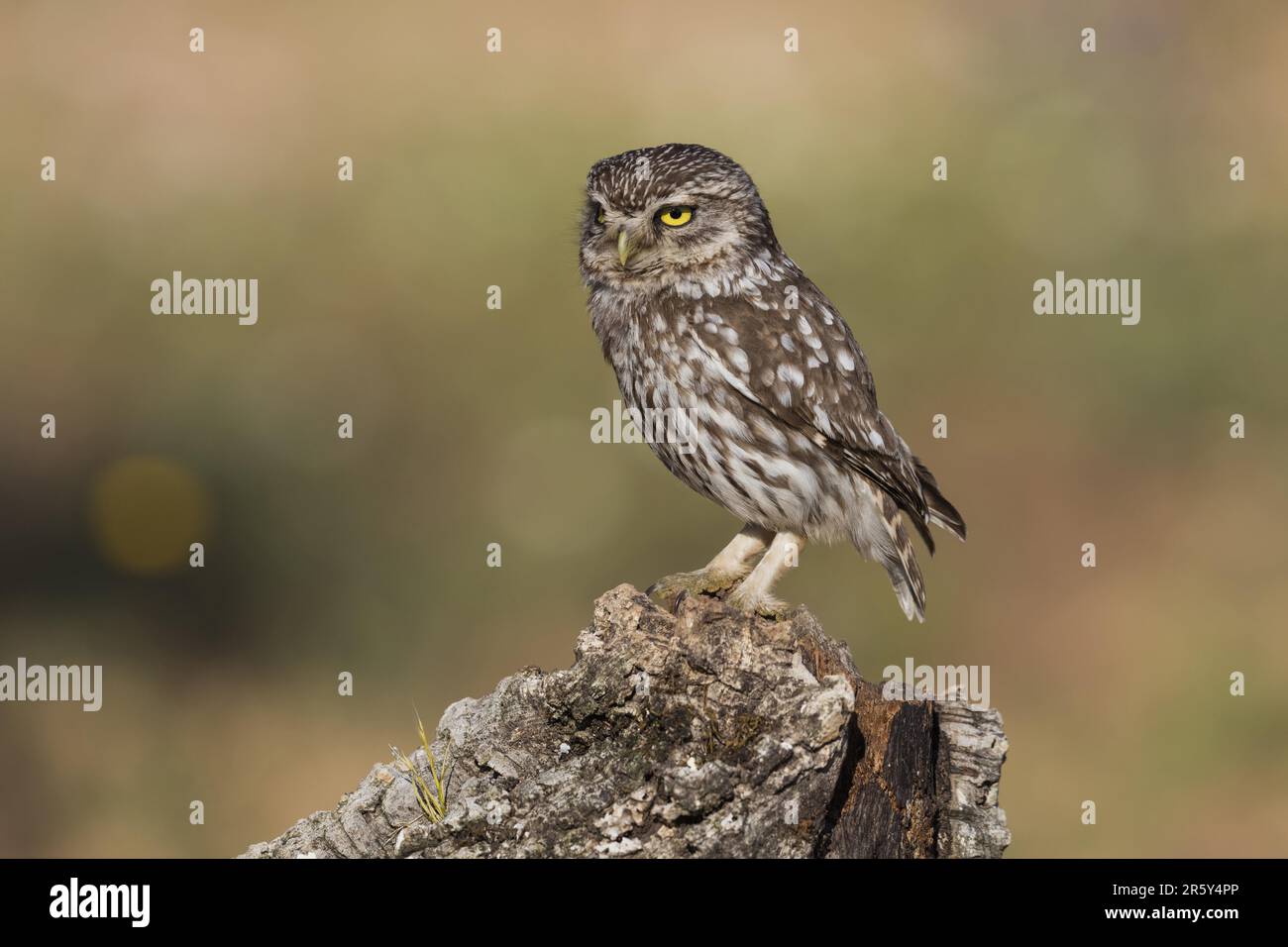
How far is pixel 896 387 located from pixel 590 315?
16.3ft

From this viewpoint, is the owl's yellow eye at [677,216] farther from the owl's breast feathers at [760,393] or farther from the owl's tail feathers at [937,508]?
the owl's tail feathers at [937,508]

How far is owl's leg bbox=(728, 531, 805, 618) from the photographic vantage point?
4527mm

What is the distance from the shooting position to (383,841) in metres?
3.39

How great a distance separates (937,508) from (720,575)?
96 cm

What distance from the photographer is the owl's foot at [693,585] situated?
193 inches

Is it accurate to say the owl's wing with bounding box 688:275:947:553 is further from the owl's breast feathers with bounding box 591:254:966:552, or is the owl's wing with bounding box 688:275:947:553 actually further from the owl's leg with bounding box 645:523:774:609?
the owl's leg with bounding box 645:523:774:609

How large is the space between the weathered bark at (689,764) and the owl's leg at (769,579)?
70cm

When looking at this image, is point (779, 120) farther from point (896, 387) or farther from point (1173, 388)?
point (1173, 388)
